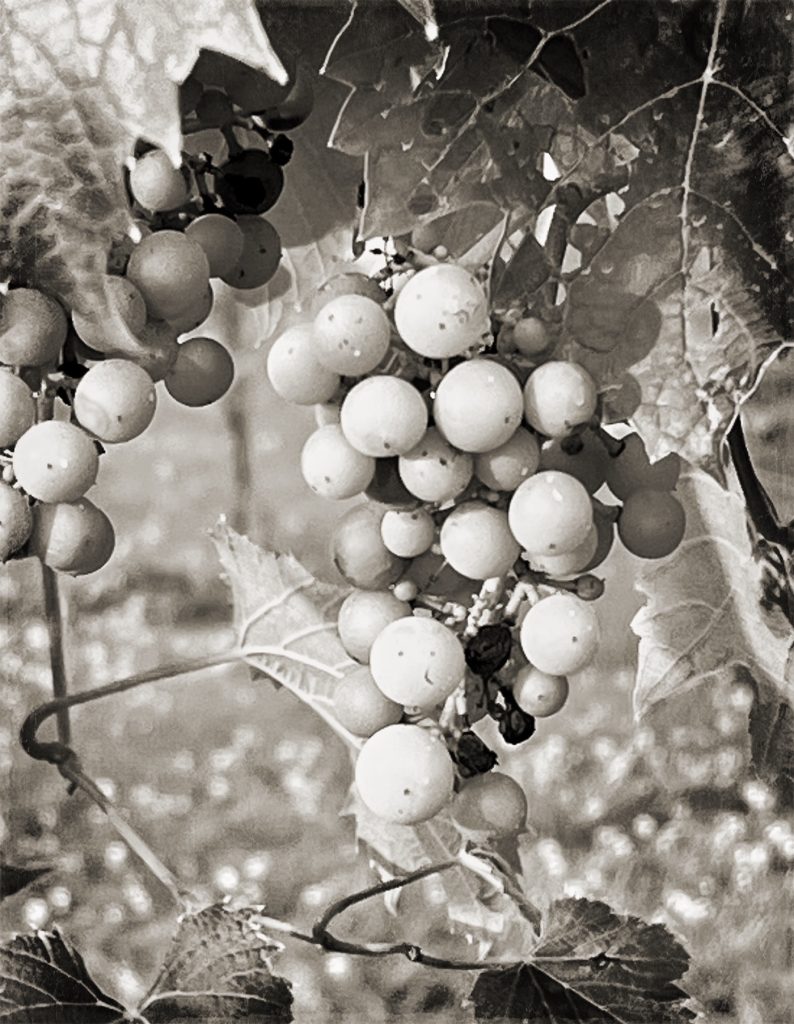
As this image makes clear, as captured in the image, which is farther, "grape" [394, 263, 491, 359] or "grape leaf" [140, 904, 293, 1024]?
"grape leaf" [140, 904, 293, 1024]

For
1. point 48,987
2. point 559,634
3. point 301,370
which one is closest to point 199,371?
point 301,370

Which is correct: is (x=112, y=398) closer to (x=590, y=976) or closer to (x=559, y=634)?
(x=559, y=634)

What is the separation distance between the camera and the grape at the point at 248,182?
0.52m

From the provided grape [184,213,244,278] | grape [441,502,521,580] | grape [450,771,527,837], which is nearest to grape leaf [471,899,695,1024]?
grape [450,771,527,837]

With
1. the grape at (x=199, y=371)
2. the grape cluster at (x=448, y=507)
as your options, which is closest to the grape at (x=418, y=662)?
the grape cluster at (x=448, y=507)

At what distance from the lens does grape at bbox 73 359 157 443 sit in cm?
45

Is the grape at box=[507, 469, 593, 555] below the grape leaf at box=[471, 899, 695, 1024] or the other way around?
the other way around

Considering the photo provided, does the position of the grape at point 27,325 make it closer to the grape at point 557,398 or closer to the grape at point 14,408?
the grape at point 14,408

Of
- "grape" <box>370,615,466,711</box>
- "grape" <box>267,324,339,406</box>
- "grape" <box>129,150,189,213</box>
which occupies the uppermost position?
"grape" <box>129,150,189,213</box>

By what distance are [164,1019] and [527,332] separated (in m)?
0.30

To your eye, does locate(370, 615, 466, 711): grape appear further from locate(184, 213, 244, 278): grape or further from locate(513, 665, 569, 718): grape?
locate(184, 213, 244, 278): grape

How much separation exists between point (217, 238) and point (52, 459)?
0.10m

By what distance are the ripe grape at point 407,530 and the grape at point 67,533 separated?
3.7 inches

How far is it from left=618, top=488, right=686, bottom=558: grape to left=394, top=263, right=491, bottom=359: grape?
91mm
